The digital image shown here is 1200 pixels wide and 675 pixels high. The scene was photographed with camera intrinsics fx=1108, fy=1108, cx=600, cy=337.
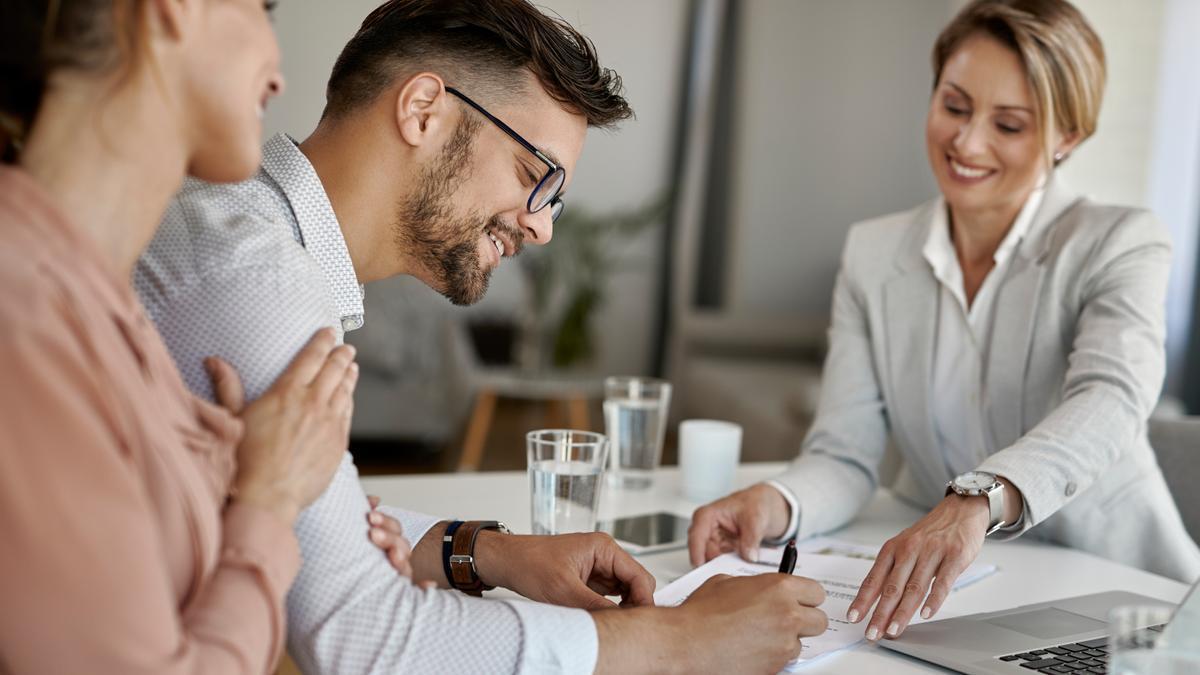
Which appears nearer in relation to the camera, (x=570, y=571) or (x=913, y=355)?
(x=570, y=571)

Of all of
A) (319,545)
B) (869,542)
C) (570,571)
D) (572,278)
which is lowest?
(572,278)

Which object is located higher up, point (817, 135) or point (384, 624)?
point (817, 135)

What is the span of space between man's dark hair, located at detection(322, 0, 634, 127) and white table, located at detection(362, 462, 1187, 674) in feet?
A: 1.84

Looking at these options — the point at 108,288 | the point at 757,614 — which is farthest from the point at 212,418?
the point at 757,614

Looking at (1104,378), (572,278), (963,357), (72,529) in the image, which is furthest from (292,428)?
(572,278)

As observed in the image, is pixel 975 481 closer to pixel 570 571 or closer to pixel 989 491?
pixel 989 491

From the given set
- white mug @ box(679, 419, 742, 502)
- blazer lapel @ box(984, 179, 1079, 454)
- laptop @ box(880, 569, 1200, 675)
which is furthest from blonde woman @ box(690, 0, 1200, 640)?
laptop @ box(880, 569, 1200, 675)

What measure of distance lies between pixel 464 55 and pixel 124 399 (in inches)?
25.8

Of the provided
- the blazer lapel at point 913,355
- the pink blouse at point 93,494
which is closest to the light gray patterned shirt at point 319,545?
the pink blouse at point 93,494

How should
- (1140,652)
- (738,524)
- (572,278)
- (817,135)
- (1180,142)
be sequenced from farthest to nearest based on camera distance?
(817,135)
(572,278)
(1180,142)
(738,524)
(1140,652)

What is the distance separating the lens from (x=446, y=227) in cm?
121

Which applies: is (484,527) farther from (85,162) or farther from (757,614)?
(85,162)

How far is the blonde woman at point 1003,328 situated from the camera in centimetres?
147

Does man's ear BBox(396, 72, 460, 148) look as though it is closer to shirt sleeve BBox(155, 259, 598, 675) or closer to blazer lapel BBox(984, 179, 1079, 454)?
shirt sleeve BBox(155, 259, 598, 675)
